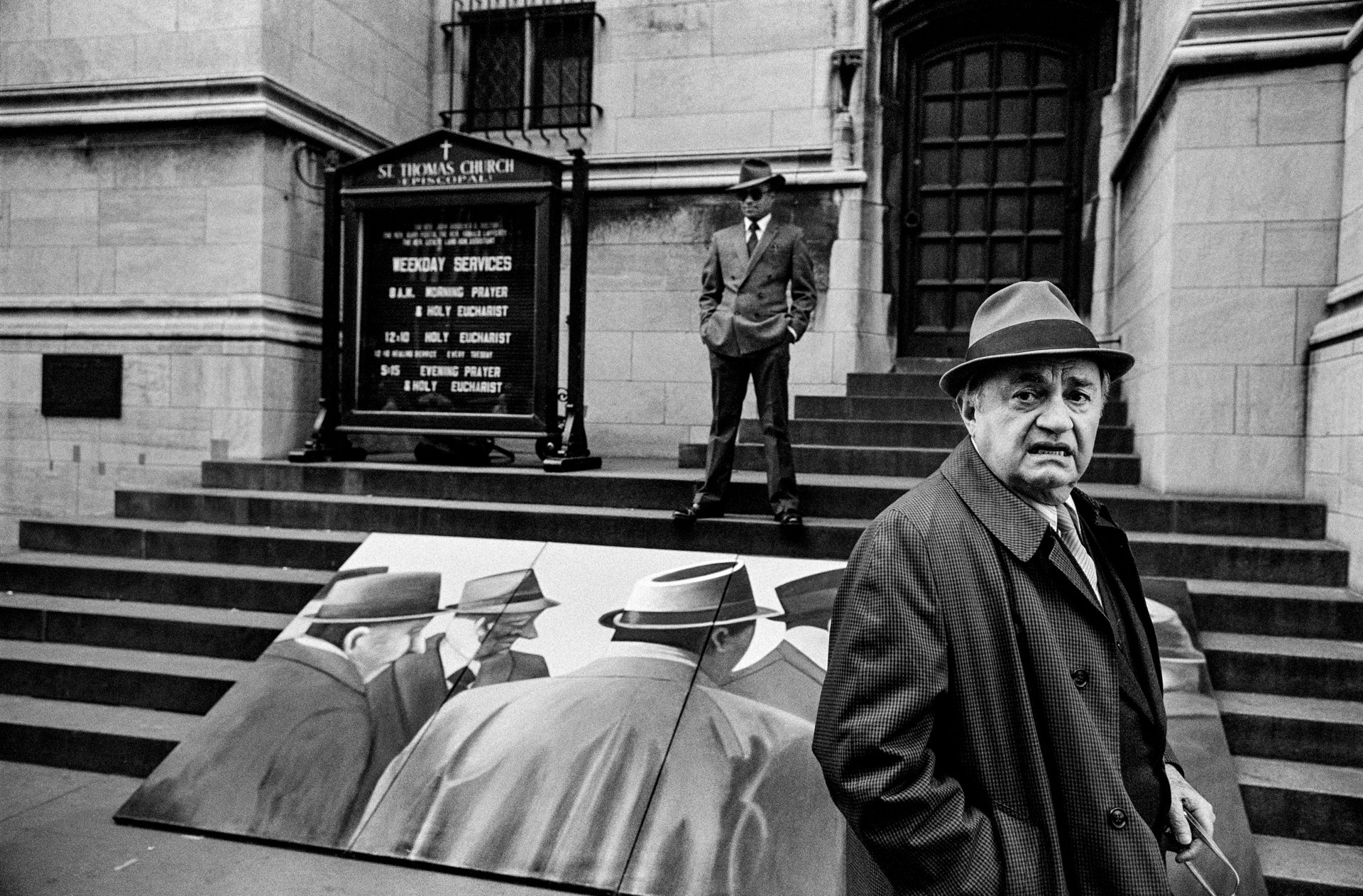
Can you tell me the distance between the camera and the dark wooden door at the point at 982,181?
32.8ft

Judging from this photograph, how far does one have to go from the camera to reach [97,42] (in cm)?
921

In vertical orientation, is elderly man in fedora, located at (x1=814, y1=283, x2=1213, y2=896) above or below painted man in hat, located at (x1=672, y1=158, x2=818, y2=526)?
below

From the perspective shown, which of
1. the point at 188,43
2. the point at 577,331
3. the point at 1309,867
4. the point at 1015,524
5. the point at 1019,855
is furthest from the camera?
the point at 188,43

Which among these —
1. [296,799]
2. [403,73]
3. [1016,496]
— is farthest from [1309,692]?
[403,73]

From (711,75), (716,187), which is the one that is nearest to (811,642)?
(716,187)

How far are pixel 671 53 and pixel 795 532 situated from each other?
628 cm

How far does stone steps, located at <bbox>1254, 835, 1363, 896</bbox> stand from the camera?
3836 mm

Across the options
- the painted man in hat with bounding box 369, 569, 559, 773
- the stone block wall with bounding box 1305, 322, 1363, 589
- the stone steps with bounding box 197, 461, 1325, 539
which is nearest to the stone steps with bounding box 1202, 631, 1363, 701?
the stone block wall with bounding box 1305, 322, 1363, 589

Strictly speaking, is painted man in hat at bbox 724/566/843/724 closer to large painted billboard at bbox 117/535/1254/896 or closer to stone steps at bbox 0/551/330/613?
large painted billboard at bbox 117/535/1254/896

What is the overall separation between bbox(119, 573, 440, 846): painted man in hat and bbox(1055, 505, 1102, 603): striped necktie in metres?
3.42

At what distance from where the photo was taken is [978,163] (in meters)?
10.2

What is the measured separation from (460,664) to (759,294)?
2.99m

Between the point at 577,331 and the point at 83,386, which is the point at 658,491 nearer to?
the point at 577,331

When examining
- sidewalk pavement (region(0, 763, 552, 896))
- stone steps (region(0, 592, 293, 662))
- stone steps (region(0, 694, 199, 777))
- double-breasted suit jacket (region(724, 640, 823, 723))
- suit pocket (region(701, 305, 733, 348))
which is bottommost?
sidewalk pavement (region(0, 763, 552, 896))
